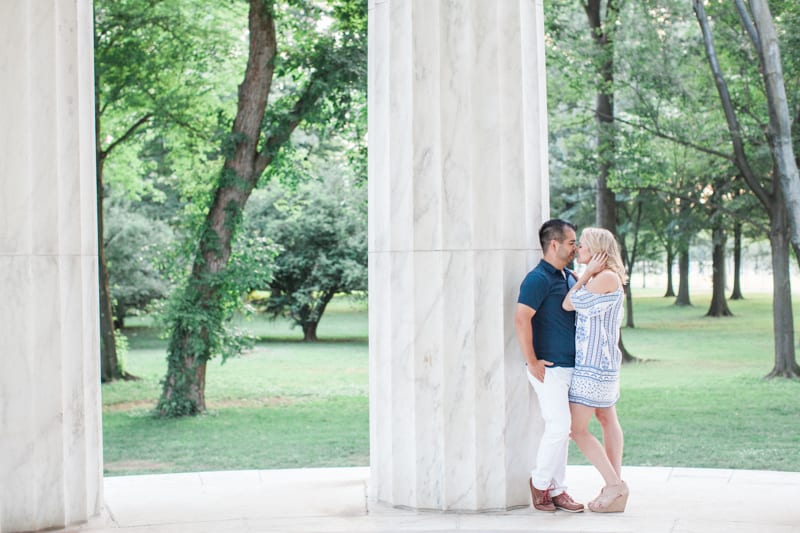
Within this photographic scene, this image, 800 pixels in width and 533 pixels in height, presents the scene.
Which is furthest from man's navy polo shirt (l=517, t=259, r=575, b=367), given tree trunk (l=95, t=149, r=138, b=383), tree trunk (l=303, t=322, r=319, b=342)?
tree trunk (l=303, t=322, r=319, b=342)

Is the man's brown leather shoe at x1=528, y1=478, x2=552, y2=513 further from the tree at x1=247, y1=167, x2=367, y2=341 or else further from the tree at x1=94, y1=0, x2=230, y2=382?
the tree at x1=247, y1=167, x2=367, y2=341

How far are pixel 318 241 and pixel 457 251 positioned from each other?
1043 inches

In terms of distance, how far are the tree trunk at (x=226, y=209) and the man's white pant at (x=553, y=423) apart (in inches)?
469

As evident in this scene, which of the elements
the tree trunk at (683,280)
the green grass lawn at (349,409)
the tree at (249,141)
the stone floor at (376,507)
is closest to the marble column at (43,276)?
the stone floor at (376,507)

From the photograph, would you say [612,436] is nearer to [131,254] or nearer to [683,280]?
[131,254]

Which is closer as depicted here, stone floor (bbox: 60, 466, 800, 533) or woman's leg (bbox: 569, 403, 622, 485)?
stone floor (bbox: 60, 466, 800, 533)

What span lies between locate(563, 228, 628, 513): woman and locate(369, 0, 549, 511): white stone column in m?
0.48

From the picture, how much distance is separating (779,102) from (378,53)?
37.3 feet

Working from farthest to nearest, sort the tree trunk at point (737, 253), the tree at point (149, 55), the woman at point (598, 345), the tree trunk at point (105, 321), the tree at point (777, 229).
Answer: the tree trunk at point (737, 253) → the tree trunk at point (105, 321) → the tree at point (149, 55) → the tree at point (777, 229) → the woman at point (598, 345)

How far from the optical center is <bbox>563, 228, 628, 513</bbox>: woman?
6766 millimetres

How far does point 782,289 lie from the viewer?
68.7 ft

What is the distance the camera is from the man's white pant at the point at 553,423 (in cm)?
695

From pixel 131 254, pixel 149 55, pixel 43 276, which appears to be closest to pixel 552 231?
pixel 43 276

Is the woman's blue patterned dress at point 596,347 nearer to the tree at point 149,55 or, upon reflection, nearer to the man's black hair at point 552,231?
the man's black hair at point 552,231
